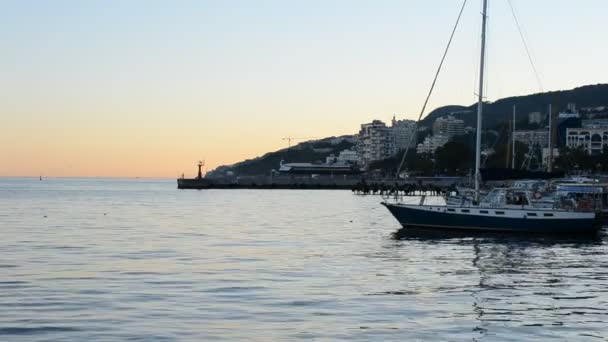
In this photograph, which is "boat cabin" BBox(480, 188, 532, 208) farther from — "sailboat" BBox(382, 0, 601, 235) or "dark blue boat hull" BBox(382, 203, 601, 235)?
"dark blue boat hull" BBox(382, 203, 601, 235)

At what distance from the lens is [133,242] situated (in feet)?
152

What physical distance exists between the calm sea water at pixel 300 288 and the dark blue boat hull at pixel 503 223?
2.05 metres

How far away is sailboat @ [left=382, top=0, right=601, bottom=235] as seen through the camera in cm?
5122

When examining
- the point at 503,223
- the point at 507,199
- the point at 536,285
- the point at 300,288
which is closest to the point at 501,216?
the point at 503,223

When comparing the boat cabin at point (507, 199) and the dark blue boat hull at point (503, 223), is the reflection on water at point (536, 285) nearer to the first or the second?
the dark blue boat hull at point (503, 223)

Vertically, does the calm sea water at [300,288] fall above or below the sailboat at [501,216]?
below

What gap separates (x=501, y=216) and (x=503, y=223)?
1.45ft

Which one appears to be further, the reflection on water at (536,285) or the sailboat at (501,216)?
the sailboat at (501,216)

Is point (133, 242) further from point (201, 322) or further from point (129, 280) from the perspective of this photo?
point (201, 322)

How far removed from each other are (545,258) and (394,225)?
2545 cm

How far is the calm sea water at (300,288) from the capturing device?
2028 cm

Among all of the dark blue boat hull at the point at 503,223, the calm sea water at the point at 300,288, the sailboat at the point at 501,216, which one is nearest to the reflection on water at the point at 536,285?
the calm sea water at the point at 300,288

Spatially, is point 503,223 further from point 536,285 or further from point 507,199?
point 536,285

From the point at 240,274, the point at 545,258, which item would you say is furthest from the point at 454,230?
the point at 240,274
